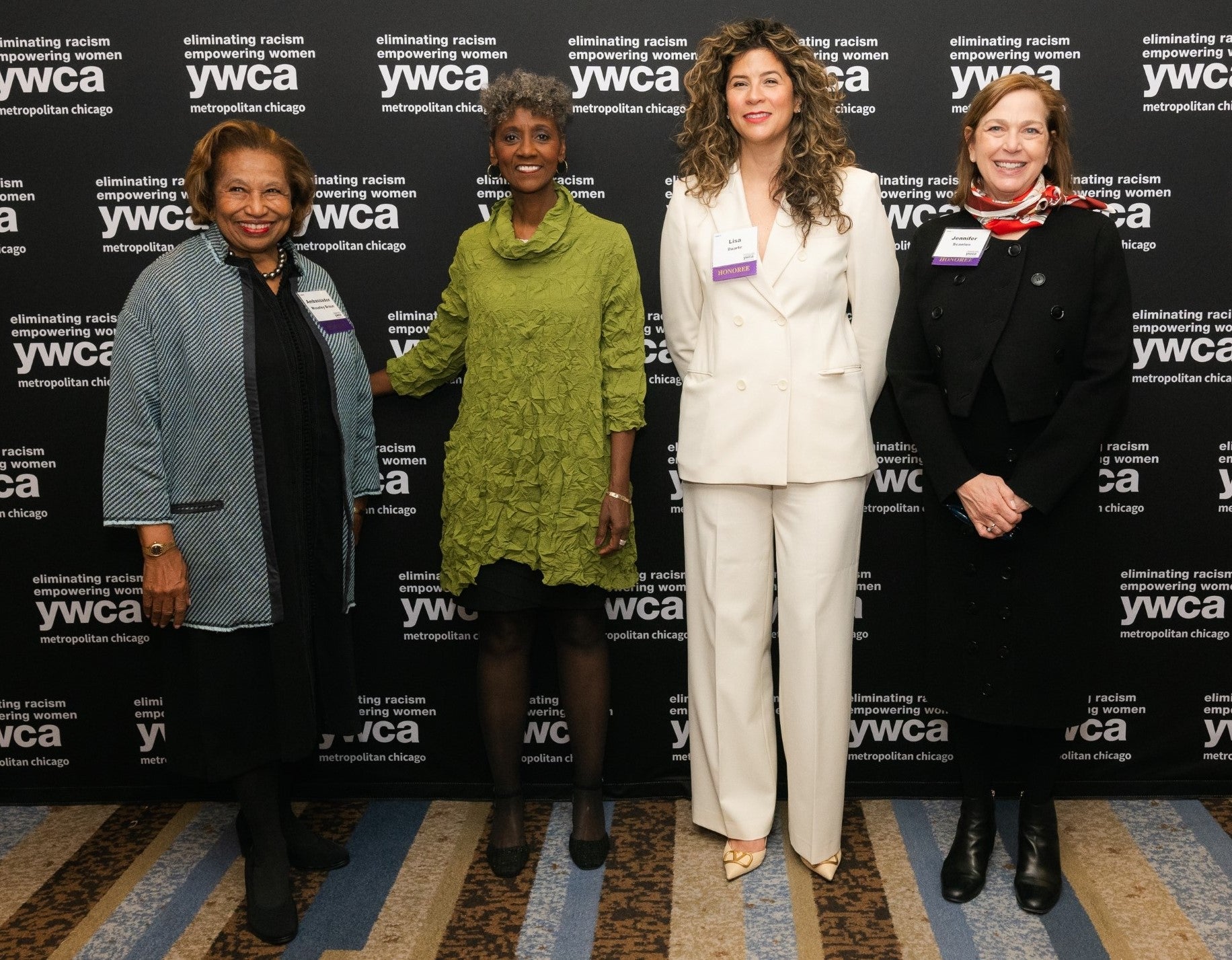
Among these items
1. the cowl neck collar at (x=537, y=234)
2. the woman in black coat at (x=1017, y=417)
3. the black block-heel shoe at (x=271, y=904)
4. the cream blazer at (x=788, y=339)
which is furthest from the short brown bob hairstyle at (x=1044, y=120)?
the black block-heel shoe at (x=271, y=904)

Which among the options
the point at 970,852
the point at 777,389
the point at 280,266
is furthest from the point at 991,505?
the point at 280,266

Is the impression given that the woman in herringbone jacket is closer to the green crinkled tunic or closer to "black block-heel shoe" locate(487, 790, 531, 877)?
the green crinkled tunic

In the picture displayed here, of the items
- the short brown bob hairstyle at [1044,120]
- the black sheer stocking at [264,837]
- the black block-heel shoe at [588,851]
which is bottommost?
the black block-heel shoe at [588,851]

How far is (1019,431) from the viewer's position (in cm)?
252

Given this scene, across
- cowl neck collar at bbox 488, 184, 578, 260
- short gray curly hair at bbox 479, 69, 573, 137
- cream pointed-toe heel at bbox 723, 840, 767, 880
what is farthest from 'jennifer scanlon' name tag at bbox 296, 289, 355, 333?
cream pointed-toe heel at bbox 723, 840, 767, 880

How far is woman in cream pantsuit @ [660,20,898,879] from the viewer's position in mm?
2582

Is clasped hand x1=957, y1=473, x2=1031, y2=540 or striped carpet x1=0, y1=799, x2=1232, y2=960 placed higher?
clasped hand x1=957, y1=473, x2=1031, y2=540

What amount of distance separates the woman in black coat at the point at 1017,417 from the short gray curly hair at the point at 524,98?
2.99ft

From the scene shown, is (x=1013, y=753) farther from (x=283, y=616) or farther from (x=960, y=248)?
(x=283, y=616)

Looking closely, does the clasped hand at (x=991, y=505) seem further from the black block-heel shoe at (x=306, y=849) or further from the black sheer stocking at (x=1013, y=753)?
the black block-heel shoe at (x=306, y=849)

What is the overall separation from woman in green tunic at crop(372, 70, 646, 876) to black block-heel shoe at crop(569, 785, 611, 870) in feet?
0.53

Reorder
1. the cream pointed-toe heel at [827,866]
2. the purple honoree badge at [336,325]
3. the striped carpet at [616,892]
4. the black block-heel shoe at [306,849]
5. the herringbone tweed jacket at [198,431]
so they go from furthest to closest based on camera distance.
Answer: the black block-heel shoe at [306,849]
the cream pointed-toe heel at [827,866]
the purple honoree badge at [336,325]
the striped carpet at [616,892]
the herringbone tweed jacket at [198,431]

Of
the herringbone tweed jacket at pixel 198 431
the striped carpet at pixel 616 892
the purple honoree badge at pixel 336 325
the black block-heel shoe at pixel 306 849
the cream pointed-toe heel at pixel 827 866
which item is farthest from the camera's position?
the black block-heel shoe at pixel 306 849

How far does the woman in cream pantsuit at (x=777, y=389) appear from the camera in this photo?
2.58 meters
